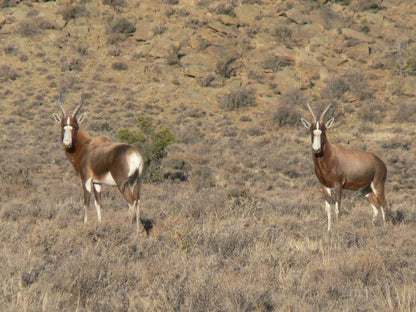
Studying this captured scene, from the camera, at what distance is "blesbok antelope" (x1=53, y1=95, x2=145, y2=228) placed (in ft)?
27.6

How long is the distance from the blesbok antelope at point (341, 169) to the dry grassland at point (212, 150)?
68 centimetres

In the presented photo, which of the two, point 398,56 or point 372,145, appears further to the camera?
point 398,56

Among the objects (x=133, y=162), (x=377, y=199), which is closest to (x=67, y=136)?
(x=133, y=162)

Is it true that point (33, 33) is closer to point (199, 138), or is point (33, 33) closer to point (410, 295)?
point (199, 138)

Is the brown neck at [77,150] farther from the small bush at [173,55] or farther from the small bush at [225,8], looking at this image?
the small bush at [225,8]

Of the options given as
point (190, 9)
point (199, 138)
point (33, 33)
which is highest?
point (190, 9)

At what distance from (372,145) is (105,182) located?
19.8 metres

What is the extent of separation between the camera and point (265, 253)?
688 cm

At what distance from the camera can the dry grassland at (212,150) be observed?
5129mm

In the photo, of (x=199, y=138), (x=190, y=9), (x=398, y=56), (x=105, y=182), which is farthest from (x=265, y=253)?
(x=190, y=9)

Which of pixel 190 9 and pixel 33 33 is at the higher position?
pixel 190 9

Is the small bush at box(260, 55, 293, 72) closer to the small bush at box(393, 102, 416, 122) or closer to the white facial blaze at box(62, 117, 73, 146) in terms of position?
the small bush at box(393, 102, 416, 122)

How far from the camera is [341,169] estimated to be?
10000 mm

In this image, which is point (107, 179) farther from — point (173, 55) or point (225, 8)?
point (225, 8)
